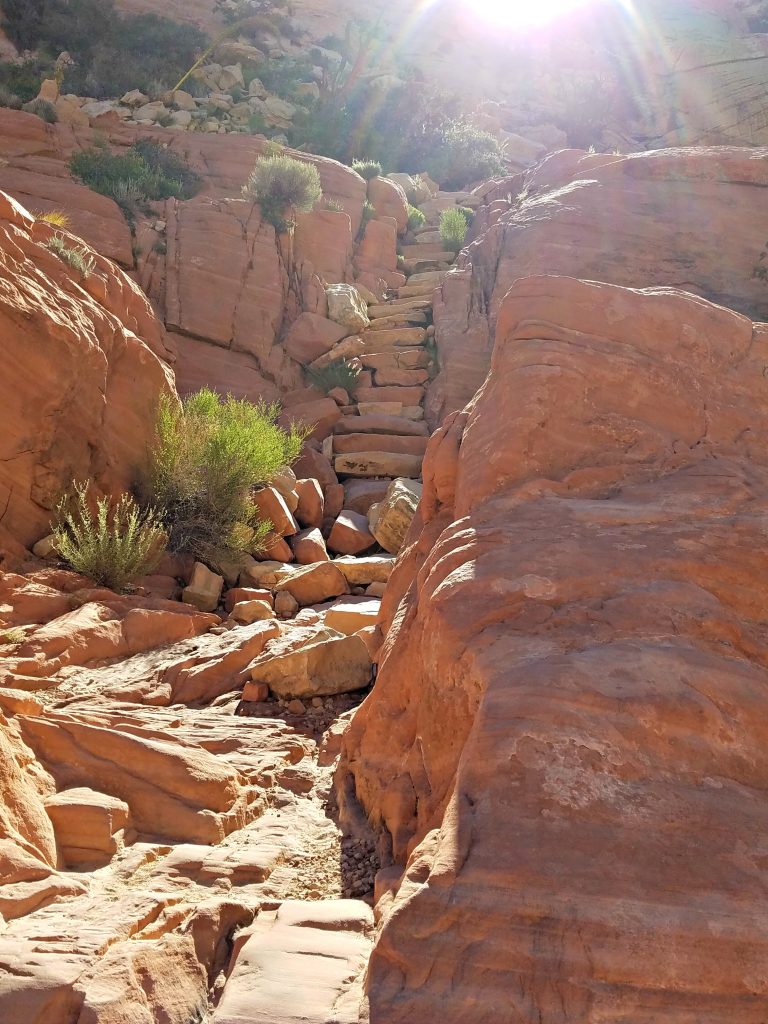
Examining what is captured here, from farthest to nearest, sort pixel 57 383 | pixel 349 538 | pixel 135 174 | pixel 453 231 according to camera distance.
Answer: pixel 453 231
pixel 135 174
pixel 349 538
pixel 57 383

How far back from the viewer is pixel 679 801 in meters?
2.06

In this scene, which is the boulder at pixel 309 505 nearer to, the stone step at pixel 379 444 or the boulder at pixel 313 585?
the stone step at pixel 379 444

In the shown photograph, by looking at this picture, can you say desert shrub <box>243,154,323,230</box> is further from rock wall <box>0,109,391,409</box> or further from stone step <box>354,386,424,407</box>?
stone step <box>354,386,424,407</box>

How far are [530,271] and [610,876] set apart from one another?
8.47 m

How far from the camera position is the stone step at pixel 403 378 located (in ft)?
38.8

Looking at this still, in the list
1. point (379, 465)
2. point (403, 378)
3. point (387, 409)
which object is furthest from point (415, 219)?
point (379, 465)

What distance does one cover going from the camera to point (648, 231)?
29.2ft

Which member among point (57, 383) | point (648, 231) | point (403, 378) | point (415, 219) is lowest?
point (57, 383)

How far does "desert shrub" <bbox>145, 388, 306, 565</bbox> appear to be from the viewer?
780 centimetres

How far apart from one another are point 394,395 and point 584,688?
9.55m

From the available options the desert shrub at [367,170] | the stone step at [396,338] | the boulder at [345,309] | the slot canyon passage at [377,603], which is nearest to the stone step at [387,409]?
the slot canyon passage at [377,603]

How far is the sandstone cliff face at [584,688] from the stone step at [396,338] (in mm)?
8181

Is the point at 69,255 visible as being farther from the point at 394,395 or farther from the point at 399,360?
the point at 399,360

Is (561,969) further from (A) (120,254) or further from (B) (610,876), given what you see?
(A) (120,254)
